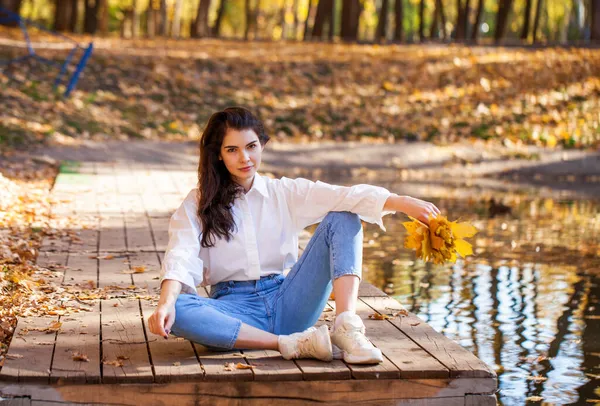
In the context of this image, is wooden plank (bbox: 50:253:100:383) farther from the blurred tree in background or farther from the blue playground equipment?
the blurred tree in background

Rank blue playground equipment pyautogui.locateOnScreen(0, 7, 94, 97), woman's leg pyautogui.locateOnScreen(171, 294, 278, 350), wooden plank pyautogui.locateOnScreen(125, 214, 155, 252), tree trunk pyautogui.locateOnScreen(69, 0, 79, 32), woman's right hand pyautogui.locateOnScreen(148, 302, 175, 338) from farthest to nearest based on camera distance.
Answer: tree trunk pyautogui.locateOnScreen(69, 0, 79, 32) < blue playground equipment pyautogui.locateOnScreen(0, 7, 94, 97) < wooden plank pyautogui.locateOnScreen(125, 214, 155, 252) < woman's leg pyautogui.locateOnScreen(171, 294, 278, 350) < woman's right hand pyautogui.locateOnScreen(148, 302, 175, 338)

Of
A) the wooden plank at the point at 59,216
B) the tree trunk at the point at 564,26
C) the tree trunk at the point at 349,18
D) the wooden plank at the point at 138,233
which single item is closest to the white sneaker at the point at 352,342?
the wooden plank at the point at 138,233

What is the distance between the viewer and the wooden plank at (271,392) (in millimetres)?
4066

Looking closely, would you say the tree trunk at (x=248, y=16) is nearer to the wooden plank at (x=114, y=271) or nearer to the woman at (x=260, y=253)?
the wooden plank at (x=114, y=271)

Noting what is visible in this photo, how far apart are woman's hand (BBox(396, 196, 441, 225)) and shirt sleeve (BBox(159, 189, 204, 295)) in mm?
982

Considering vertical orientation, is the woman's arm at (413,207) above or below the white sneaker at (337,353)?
above

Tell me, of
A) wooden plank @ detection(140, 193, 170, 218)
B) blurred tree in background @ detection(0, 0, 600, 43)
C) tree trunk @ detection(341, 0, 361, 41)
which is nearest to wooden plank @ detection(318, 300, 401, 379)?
wooden plank @ detection(140, 193, 170, 218)

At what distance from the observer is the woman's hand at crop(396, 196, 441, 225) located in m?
4.60

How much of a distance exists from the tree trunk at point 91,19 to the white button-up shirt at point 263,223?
30.6 meters

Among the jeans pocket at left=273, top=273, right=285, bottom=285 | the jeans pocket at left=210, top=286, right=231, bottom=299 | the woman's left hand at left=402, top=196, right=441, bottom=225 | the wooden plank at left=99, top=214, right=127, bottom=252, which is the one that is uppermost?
the woman's left hand at left=402, top=196, right=441, bottom=225

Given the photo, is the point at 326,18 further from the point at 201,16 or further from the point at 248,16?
the point at 248,16

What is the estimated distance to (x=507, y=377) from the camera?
5383 millimetres

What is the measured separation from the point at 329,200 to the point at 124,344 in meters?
1.20

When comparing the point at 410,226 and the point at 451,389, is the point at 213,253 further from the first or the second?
the point at 451,389
